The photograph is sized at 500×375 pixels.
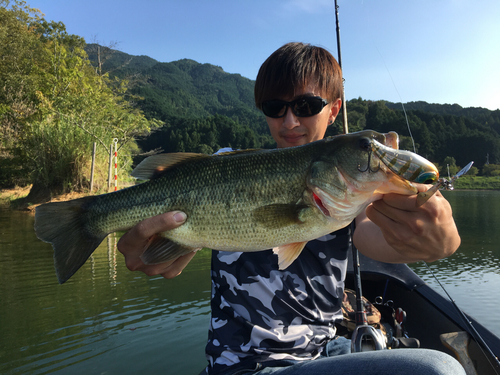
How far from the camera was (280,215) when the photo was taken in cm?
172

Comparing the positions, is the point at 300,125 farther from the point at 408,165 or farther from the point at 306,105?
the point at 408,165

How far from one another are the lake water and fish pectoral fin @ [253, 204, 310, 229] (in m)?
2.98

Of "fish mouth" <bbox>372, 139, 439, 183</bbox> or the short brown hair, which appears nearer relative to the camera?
"fish mouth" <bbox>372, 139, 439, 183</bbox>

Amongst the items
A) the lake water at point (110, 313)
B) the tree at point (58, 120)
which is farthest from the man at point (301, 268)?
the tree at point (58, 120)

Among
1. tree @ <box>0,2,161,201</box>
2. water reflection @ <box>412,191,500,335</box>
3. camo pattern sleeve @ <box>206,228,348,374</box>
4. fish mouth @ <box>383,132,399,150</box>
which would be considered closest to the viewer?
fish mouth @ <box>383,132,399,150</box>

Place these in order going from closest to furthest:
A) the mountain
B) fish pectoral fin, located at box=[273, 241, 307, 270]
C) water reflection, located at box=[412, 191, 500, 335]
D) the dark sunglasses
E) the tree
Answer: fish pectoral fin, located at box=[273, 241, 307, 270] < the dark sunglasses < water reflection, located at box=[412, 191, 500, 335] < the tree < the mountain

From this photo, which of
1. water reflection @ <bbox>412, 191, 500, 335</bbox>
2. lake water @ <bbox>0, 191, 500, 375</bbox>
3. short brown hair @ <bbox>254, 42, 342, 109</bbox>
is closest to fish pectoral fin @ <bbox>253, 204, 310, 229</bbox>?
short brown hair @ <bbox>254, 42, 342, 109</bbox>

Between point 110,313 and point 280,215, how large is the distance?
4.75 meters

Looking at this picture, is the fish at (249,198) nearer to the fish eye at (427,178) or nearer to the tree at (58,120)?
the fish eye at (427,178)

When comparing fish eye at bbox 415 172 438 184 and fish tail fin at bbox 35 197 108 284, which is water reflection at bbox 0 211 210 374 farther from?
fish eye at bbox 415 172 438 184

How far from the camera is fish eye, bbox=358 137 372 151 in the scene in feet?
5.26

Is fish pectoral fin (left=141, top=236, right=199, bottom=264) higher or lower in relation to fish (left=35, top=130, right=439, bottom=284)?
lower

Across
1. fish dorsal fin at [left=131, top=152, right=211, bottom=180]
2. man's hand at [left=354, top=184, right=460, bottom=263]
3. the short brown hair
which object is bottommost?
man's hand at [left=354, top=184, right=460, bottom=263]

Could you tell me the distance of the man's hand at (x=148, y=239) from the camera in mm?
1830
